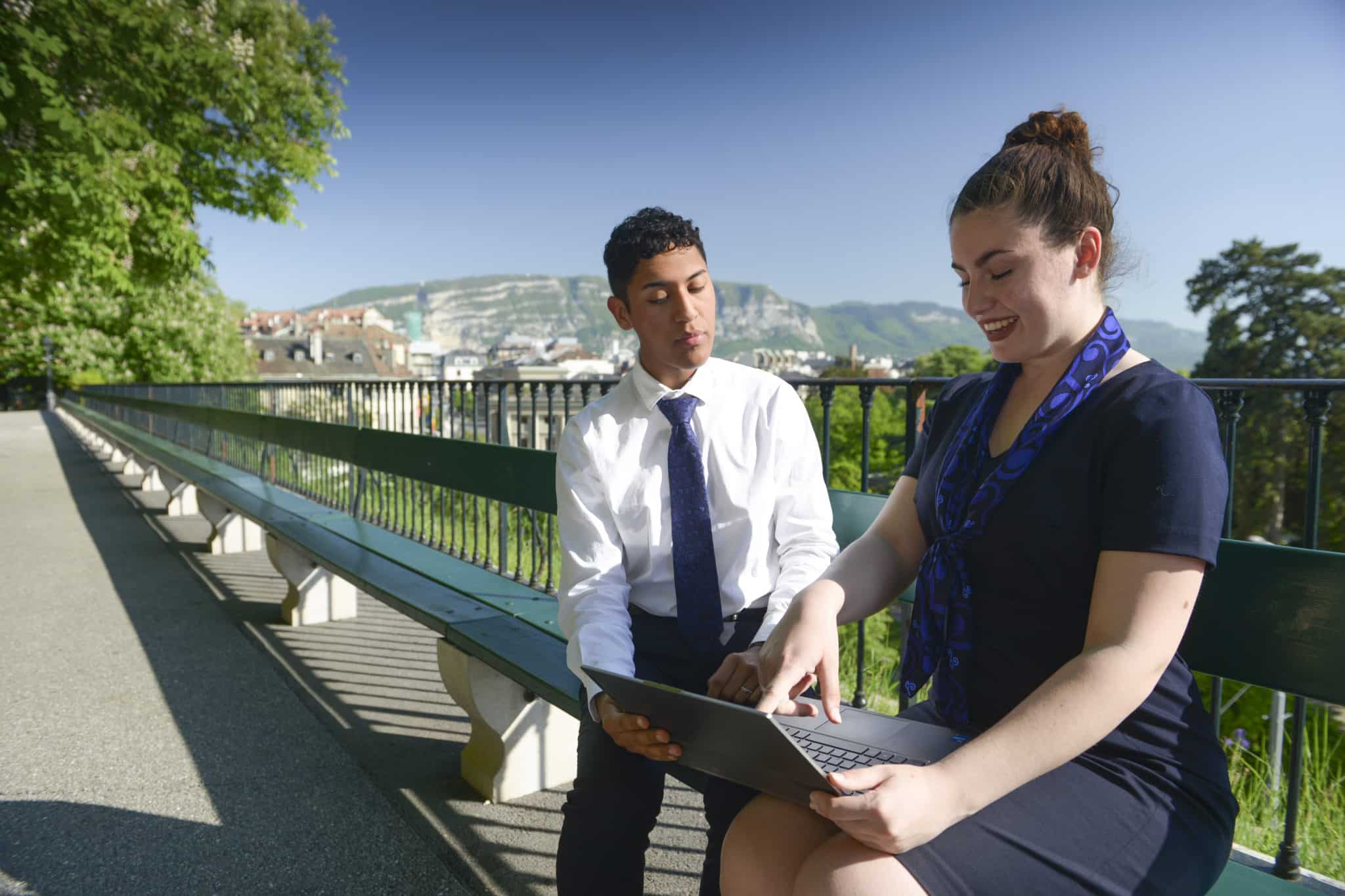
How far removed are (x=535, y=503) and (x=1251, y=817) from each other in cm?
304

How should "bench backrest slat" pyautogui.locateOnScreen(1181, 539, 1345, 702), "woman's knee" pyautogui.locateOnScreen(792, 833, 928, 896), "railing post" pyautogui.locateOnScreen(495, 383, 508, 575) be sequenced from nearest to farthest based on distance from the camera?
1. "woman's knee" pyautogui.locateOnScreen(792, 833, 928, 896)
2. "bench backrest slat" pyautogui.locateOnScreen(1181, 539, 1345, 702)
3. "railing post" pyautogui.locateOnScreen(495, 383, 508, 575)

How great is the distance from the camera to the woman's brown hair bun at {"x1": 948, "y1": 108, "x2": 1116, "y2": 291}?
4.75ft

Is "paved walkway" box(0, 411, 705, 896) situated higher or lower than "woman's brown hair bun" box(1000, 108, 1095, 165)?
lower

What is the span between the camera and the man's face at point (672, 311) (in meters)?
2.16


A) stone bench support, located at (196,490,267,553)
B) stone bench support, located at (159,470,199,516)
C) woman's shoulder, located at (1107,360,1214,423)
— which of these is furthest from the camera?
stone bench support, located at (159,470,199,516)

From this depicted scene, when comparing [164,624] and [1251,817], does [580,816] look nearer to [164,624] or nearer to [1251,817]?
[1251,817]

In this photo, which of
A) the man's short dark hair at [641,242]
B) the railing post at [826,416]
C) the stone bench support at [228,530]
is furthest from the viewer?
the stone bench support at [228,530]

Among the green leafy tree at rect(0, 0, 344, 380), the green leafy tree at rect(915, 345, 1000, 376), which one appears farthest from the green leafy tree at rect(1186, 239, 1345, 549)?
the green leafy tree at rect(915, 345, 1000, 376)

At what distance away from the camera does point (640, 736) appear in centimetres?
162

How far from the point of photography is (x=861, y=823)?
1.18 m

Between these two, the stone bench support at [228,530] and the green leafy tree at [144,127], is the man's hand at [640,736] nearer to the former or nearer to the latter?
the stone bench support at [228,530]

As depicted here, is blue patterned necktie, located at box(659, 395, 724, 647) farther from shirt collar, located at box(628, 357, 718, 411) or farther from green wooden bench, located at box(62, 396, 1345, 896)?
green wooden bench, located at box(62, 396, 1345, 896)

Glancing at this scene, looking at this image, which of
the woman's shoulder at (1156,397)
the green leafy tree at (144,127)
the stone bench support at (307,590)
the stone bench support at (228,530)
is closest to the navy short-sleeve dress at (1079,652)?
the woman's shoulder at (1156,397)

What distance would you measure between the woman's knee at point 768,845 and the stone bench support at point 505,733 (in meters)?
1.77
